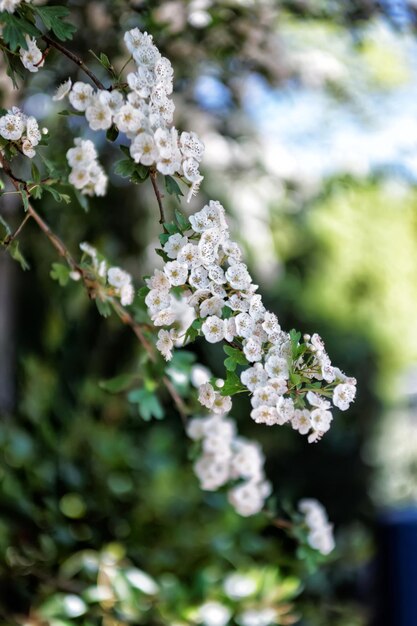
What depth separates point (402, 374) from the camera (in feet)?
14.9

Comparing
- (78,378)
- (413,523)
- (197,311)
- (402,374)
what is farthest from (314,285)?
(197,311)

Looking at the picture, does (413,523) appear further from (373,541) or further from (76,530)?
(76,530)

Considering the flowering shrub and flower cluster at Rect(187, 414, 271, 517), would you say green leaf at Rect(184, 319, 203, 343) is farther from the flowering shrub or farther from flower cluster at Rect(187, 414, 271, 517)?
flower cluster at Rect(187, 414, 271, 517)

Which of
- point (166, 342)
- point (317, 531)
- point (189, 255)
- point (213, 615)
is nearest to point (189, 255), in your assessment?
point (189, 255)

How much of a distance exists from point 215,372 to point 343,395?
235cm

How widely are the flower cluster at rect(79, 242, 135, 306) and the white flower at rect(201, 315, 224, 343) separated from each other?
0.29 meters

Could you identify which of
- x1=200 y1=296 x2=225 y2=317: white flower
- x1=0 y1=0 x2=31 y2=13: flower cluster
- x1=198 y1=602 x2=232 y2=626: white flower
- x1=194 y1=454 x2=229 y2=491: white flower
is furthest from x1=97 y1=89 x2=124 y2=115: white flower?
x1=198 y1=602 x2=232 y2=626: white flower

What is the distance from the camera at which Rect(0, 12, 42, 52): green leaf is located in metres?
0.83

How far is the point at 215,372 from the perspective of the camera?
10.5 feet

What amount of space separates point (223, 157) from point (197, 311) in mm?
2074

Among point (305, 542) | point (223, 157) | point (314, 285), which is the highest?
point (314, 285)

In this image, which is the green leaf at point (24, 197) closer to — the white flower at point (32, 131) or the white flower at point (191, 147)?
the white flower at point (32, 131)

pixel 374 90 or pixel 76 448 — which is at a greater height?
pixel 374 90

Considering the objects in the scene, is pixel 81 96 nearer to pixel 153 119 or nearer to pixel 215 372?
pixel 153 119
